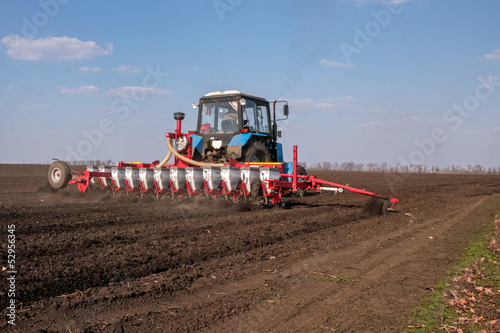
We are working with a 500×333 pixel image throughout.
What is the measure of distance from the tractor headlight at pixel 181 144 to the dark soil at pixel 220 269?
304 centimetres

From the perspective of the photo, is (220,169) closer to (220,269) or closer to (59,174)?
(59,174)

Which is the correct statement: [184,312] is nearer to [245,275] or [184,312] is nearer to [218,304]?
[218,304]

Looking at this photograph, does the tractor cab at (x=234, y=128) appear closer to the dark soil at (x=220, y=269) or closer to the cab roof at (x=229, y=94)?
the cab roof at (x=229, y=94)

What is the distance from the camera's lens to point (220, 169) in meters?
10.3

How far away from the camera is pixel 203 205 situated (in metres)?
10.3

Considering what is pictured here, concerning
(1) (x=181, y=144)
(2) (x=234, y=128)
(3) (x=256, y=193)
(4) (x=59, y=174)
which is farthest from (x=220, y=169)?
(4) (x=59, y=174)

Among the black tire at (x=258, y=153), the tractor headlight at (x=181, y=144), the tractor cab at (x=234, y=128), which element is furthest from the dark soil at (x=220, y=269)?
the tractor headlight at (x=181, y=144)

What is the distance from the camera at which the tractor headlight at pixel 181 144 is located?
11852mm

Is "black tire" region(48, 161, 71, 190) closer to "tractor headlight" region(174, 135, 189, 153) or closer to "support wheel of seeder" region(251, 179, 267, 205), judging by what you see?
"tractor headlight" region(174, 135, 189, 153)

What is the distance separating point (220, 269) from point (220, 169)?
5422 mm

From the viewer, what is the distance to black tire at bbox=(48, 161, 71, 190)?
11523 millimetres

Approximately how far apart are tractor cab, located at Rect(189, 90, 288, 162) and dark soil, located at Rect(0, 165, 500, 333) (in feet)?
9.18

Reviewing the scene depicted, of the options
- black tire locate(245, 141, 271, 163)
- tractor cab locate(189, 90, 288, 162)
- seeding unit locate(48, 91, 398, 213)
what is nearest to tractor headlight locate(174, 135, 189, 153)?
seeding unit locate(48, 91, 398, 213)

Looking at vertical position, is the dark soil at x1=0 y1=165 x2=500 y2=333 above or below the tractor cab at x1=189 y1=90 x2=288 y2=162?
below
